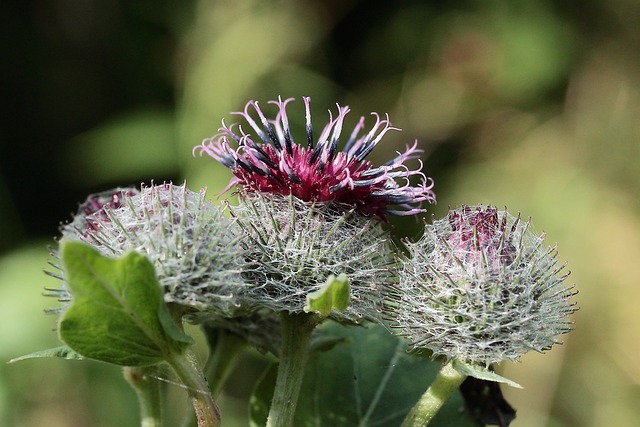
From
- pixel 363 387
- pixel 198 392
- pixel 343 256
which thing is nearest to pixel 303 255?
pixel 343 256

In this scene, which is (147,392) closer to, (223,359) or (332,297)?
(223,359)

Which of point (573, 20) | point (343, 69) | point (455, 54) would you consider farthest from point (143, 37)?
point (573, 20)

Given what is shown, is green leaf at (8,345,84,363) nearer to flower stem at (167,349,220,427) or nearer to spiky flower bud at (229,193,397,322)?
flower stem at (167,349,220,427)

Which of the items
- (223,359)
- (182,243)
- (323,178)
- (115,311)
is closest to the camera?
(115,311)

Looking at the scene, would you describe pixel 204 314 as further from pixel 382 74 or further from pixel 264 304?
pixel 382 74

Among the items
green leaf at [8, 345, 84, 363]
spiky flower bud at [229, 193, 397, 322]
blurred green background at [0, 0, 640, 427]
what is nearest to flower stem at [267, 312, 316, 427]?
spiky flower bud at [229, 193, 397, 322]

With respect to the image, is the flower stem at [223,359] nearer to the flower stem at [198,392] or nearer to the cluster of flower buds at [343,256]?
the cluster of flower buds at [343,256]
